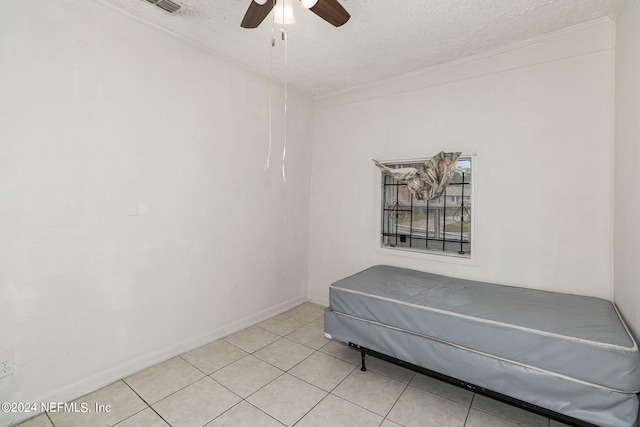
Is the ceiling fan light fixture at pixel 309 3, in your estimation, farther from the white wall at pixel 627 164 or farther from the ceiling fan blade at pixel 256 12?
the white wall at pixel 627 164

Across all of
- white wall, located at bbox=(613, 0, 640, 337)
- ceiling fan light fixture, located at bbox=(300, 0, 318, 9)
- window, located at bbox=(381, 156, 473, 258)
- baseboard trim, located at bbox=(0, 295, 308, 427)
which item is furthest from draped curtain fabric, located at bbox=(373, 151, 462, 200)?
baseboard trim, located at bbox=(0, 295, 308, 427)

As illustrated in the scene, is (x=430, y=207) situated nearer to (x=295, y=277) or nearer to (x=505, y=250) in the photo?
(x=505, y=250)

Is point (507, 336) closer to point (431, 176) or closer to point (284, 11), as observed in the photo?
point (431, 176)

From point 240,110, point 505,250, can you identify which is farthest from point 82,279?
point 505,250

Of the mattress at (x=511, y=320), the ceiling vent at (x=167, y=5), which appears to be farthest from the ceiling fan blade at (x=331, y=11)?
the mattress at (x=511, y=320)

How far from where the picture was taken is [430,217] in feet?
10.3

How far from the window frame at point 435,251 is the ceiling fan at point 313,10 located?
1720 mm

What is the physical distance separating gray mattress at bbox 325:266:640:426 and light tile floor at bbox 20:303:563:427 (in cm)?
27

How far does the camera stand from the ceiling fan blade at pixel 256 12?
1.68 metres

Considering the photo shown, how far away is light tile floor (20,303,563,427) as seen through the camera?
1.83m

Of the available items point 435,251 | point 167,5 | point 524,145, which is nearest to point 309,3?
point 167,5

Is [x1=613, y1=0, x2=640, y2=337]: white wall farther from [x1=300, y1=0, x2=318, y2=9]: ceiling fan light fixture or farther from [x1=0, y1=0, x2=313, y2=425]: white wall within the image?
[x1=0, y1=0, x2=313, y2=425]: white wall

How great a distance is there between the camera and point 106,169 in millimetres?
2137

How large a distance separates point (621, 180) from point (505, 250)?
0.94 metres
